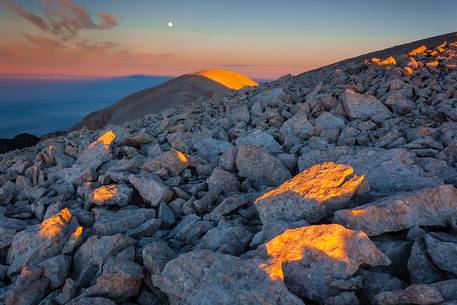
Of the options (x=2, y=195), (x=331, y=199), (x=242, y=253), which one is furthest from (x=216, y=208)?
(x=2, y=195)

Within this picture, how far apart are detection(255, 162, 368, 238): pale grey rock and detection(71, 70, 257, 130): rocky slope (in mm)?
26777

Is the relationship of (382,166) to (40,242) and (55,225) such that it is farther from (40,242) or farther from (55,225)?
(40,242)

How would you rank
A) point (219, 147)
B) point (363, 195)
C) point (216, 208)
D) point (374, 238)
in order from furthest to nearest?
point (219, 147)
point (216, 208)
point (363, 195)
point (374, 238)

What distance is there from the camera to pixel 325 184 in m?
4.29

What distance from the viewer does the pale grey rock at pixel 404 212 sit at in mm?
3705

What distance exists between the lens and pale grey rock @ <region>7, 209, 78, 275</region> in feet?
15.6

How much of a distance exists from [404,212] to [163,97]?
34283 millimetres

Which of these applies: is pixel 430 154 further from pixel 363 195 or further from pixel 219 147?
pixel 219 147

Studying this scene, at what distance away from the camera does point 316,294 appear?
3.14 metres

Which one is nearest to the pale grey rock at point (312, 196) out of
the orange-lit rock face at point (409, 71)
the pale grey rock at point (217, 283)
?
the pale grey rock at point (217, 283)

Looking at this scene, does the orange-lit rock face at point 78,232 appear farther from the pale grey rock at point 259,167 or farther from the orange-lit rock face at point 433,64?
the orange-lit rock face at point 433,64

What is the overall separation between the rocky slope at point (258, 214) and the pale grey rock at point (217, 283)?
0.4 inches

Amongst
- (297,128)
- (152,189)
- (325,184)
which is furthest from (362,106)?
(152,189)

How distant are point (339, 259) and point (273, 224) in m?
0.91
